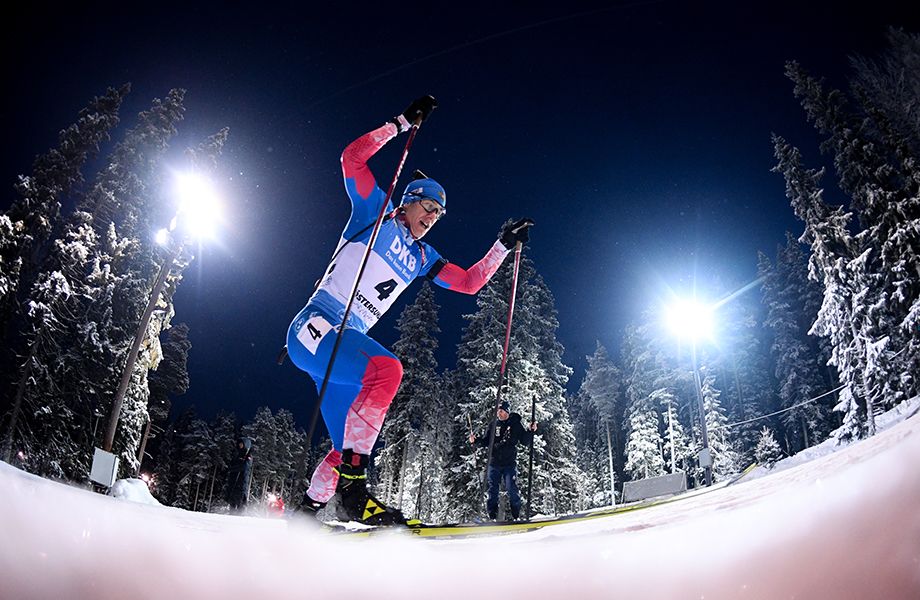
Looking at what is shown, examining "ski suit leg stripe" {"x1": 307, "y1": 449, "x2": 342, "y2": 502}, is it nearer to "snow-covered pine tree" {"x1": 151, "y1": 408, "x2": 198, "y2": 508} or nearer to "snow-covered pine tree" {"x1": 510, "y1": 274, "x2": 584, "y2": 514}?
"snow-covered pine tree" {"x1": 151, "y1": 408, "x2": 198, "y2": 508}

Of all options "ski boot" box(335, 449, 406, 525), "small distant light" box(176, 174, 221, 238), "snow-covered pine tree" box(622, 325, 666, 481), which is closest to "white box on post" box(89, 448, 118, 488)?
"small distant light" box(176, 174, 221, 238)

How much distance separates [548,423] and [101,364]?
11147 mm

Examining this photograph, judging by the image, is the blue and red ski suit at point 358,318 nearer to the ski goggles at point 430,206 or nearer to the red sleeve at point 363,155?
the red sleeve at point 363,155

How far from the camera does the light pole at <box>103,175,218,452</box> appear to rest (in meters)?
1.15

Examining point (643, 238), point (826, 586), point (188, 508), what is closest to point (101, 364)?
point (188, 508)

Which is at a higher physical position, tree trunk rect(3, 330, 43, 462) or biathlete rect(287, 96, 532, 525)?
biathlete rect(287, 96, 532, 525)

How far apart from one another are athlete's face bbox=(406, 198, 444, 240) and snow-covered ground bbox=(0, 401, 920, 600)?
164 centimetres

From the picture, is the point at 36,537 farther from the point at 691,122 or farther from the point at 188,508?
the point at 691,122

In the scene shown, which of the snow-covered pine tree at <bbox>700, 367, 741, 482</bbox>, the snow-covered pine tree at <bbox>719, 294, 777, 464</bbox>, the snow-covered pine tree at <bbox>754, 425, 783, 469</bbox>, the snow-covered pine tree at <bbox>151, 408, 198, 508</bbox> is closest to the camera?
the snow-covered pine tree at <bbox>754, 425, 783, 469</bbox>

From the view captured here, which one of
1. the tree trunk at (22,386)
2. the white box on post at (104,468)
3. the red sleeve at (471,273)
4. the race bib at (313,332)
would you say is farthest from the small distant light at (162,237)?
the red sleeve at (471,273)

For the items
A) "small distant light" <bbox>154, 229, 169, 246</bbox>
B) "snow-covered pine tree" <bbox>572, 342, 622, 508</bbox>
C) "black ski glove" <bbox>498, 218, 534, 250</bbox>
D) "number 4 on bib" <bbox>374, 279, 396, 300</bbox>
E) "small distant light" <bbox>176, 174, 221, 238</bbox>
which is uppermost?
"snow-covered pine tree" <bbox>572, 342, 622, 508</bbox>

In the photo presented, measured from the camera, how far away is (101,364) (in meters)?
1.06

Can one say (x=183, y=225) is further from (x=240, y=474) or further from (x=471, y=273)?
(x=471, y=273)

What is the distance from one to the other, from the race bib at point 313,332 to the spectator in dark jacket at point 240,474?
41 cm
